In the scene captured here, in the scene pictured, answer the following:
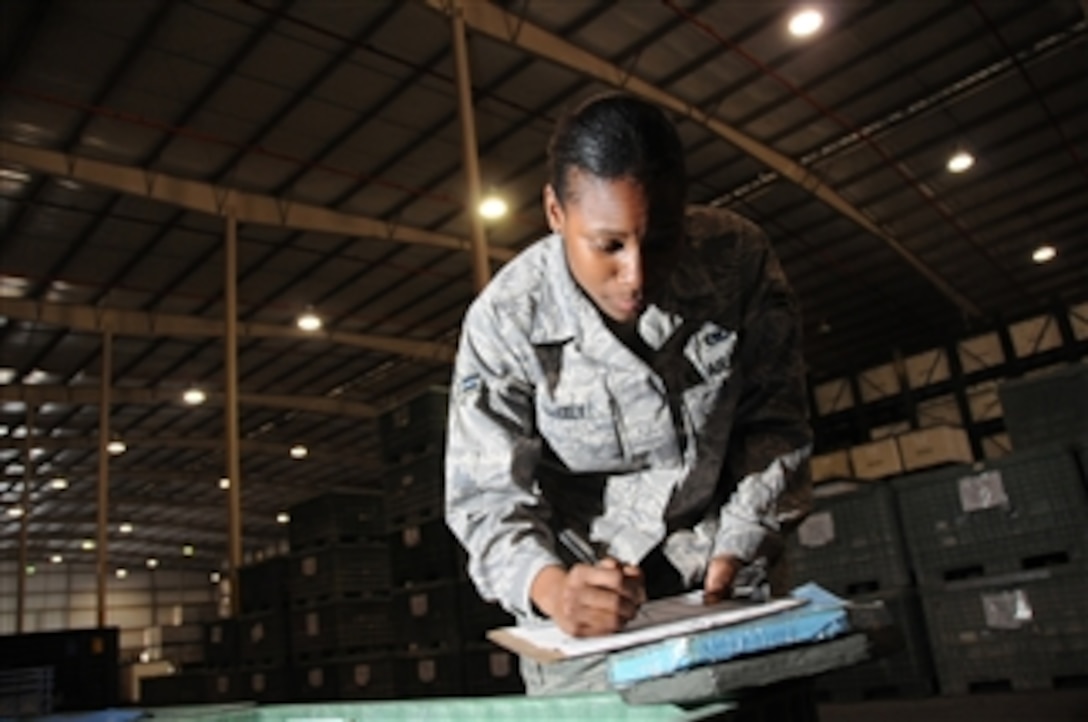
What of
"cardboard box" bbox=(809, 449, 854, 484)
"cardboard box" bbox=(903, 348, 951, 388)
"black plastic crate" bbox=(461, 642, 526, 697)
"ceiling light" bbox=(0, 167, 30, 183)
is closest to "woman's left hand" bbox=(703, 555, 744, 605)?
"black plastic crate" bbox=(461, 642, 526, 697)

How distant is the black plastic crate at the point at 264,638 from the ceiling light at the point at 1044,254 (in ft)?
56.1

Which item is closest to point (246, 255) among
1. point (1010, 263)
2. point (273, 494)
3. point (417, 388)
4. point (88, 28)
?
point (88, 28)

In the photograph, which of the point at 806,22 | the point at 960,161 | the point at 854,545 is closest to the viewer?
the point at 854,545

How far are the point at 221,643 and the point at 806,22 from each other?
10.8 meters

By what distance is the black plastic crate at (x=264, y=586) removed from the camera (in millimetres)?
10164

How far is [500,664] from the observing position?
23.2 ft

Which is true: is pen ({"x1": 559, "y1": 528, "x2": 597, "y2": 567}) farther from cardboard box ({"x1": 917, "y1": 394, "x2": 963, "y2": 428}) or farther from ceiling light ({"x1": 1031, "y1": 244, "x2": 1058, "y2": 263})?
ceiling light ({"x1": 1031, "y1": 244, "x2": 1058, "y2": 263})

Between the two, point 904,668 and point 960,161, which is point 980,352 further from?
point 904,668

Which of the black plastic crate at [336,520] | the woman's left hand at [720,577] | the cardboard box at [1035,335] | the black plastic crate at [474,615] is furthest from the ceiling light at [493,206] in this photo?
the woman's left hand at [720,577]

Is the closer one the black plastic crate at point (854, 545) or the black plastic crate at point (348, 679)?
the black plastic crate at point (854, 545)

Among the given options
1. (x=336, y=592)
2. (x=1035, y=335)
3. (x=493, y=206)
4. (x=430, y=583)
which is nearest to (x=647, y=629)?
(x=430, y=583)

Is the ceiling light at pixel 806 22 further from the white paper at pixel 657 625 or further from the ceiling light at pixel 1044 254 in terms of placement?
the white paper at pixel 657 625

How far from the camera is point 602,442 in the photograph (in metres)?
1.76

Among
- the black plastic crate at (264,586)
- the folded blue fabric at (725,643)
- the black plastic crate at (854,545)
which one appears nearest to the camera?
the folded blue fabric at (725,643)
